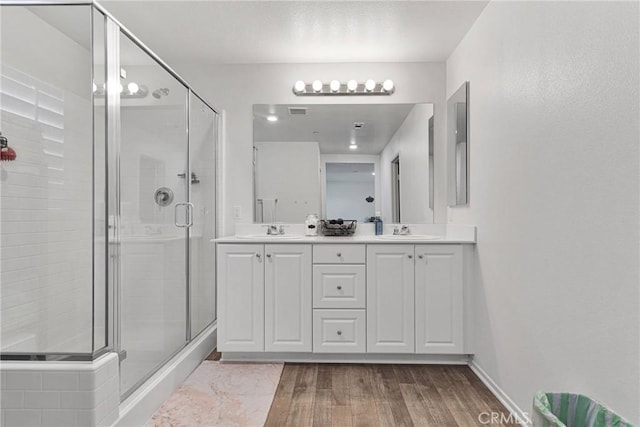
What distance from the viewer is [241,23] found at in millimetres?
2543

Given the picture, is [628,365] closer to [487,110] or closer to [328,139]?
[487,110]

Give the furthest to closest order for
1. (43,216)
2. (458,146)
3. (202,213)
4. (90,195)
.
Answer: (202,213) < (458,146) < (43,216) < (90,195)

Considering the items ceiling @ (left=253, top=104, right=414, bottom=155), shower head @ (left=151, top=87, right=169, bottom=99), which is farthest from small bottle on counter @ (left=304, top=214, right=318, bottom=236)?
shower head @ (left=151, top=87, right=169, bottom=99)

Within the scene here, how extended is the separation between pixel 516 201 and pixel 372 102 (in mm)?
1680

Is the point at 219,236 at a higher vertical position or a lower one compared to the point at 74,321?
higher

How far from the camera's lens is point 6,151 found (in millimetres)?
2115

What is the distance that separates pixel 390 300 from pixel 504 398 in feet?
2.87

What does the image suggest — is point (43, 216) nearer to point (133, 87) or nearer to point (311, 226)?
point (133, 87)

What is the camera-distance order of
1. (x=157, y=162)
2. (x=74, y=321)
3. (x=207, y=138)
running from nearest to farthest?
(x=74, y=321), (x=157, y=162), (x=207, y=138)

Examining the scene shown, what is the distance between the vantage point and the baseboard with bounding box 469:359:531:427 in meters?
1.84

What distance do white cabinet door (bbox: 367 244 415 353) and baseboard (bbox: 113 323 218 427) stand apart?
4.05 feet

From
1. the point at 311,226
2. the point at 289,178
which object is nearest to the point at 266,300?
the point at 311,226

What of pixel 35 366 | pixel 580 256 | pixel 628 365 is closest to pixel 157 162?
pixel 35 366

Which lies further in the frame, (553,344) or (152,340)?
(152,340)
